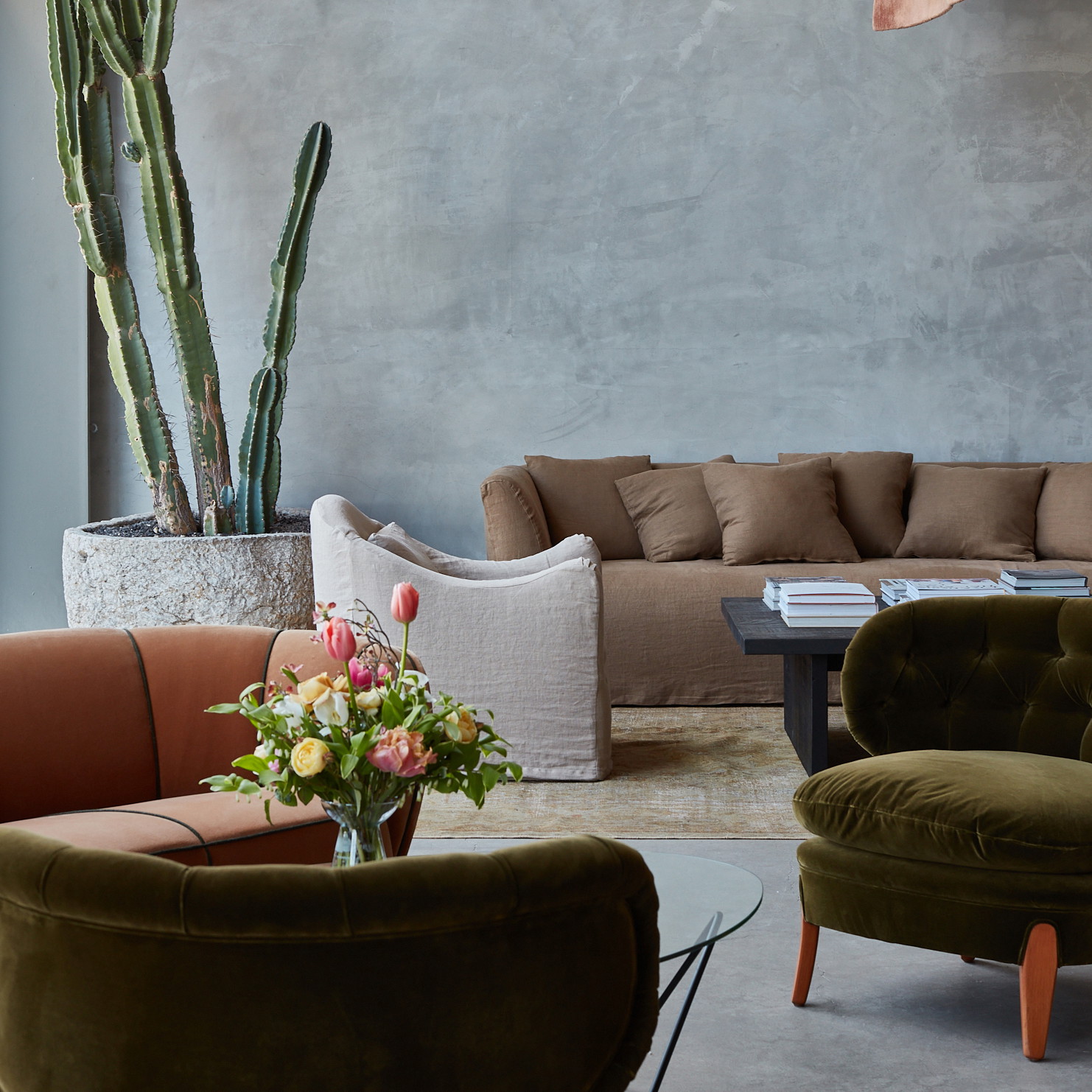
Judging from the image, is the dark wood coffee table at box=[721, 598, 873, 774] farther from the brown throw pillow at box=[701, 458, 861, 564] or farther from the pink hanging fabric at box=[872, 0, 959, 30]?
the pink hanging fabric at box=[872, 0, 959, 30]

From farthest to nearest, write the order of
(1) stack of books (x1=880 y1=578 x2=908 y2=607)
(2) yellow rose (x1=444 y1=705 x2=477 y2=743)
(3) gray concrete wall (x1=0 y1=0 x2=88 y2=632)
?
(3) gray concrete wall (x1=0 y1=0 x2=88 y2=632) → (1) stack of books (x1=880 y1=578 x2=908 y2=607) → (2) yellow rose (x1=444 y1=705 x2=477 y2=743)

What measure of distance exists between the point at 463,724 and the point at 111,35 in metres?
3.68

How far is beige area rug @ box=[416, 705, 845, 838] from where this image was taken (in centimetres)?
280

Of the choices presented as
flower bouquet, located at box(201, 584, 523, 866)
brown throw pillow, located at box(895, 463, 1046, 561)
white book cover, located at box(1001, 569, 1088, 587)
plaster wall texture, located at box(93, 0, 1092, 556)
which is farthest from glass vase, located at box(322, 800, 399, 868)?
plaster wall texture, located at box(93, 0, 1092, 556)

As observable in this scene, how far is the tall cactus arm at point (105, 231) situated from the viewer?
163 inches

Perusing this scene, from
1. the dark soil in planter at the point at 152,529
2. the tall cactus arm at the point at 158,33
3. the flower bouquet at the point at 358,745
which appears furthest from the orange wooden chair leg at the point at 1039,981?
the tall cactus arm at the point at 158,33

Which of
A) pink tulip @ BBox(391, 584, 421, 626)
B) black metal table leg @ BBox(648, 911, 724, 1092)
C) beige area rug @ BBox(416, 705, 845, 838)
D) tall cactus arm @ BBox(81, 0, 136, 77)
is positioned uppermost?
tall cactus arm @ BBox(81, 0, 136, 77)

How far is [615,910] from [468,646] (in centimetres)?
227

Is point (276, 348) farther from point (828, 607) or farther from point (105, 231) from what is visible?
point (828, 607)

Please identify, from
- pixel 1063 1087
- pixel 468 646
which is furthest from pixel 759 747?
pixel 1063 1087

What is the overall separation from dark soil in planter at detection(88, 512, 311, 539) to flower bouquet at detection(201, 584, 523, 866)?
3161mm

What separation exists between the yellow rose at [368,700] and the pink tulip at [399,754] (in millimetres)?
45

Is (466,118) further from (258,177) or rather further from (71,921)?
(71,921)

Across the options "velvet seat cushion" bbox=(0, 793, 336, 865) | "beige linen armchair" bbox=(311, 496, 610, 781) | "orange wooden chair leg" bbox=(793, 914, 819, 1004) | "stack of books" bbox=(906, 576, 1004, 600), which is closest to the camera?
"velvet seat cushion" bbox=(0, 793, 336, 865)
